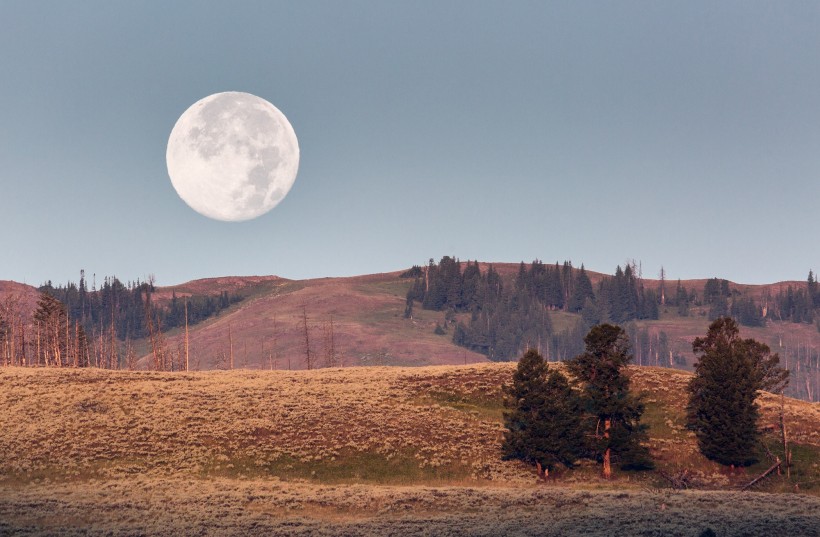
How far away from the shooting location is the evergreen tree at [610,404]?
56938 mm

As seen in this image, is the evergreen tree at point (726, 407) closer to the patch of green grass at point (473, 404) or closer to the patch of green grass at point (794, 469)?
the patch of green grass at point (794, 469)

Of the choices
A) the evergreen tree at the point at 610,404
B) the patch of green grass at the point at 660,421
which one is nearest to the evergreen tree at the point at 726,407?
the patch of green grass at the point at 660,421

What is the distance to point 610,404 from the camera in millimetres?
57406

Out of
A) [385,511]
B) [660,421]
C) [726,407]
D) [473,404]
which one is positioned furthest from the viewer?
[473,404]

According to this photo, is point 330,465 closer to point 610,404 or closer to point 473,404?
point 610,404

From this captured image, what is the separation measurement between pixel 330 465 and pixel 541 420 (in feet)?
49.3

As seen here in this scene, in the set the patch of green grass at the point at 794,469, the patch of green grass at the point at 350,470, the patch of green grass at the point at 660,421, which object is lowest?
the patch of green grass at the point at 794,469

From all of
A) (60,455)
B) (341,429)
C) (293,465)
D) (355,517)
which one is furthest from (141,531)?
(341,429)

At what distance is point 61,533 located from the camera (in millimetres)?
37531

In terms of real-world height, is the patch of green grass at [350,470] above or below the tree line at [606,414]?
below

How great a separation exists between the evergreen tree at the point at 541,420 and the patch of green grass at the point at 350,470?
14.6 ft

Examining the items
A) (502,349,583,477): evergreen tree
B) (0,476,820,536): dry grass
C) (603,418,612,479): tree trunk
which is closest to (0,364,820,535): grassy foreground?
(0,476,820,536): dry grass

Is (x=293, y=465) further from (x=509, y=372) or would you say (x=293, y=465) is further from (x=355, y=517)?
(x=509, y=372)

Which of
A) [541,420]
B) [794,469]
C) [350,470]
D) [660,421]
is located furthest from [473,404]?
[794,469]
